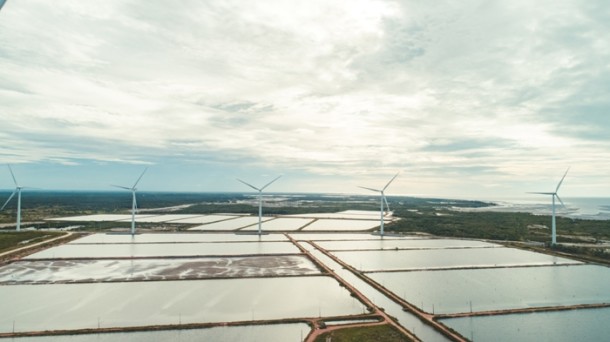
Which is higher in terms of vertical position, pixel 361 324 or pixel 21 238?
pixel 21 238

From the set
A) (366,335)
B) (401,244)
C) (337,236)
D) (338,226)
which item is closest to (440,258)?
(401,244)

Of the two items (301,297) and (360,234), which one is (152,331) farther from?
(360,234)

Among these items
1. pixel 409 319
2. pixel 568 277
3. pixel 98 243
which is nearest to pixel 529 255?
pixel 568 277

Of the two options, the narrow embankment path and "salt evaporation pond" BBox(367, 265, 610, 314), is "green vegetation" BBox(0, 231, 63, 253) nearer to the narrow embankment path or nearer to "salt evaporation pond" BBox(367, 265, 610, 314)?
the narrow embankment path

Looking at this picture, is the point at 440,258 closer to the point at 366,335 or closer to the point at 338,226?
the point at 366,335

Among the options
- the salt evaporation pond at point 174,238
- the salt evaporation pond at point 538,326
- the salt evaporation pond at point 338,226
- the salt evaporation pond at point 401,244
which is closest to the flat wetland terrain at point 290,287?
the salt evaporation pond at point 538,326

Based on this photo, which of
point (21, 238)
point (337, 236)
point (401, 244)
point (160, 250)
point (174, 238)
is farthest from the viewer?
point (337, 236)
